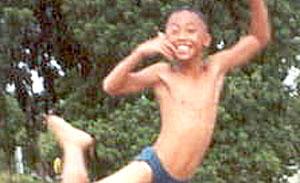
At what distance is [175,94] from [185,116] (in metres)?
0.11

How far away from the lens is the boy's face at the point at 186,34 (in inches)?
203

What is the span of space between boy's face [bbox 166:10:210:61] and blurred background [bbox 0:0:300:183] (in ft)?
18.3

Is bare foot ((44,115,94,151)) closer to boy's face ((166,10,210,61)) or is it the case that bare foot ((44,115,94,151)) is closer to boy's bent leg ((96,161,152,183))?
boy's bent leg ((96,161,152,183))

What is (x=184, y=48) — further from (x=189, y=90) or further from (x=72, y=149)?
(x=72, y=149)

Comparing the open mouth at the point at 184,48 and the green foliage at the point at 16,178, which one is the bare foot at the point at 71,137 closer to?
the open mouth at the point at 184,48

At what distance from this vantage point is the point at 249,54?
5430mm

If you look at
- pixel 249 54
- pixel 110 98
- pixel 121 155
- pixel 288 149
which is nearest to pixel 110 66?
pixel 110 98

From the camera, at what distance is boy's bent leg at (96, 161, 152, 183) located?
16.4ft

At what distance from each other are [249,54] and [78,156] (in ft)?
3.10

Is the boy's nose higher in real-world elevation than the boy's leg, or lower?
higher

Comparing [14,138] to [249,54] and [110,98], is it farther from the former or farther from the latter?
[249,54]

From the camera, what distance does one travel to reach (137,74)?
17.3ft

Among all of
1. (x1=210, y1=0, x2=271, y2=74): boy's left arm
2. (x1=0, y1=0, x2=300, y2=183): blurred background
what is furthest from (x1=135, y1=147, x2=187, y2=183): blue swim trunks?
(x1=0, y1=0, x2=300, y2=183): blurred background

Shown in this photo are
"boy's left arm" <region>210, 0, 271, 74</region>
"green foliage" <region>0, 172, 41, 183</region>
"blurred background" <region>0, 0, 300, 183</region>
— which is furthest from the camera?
"blurred background" <region>0, 0, 300, 183</region>
